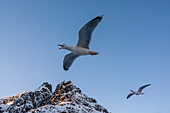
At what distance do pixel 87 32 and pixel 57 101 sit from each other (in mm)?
30552

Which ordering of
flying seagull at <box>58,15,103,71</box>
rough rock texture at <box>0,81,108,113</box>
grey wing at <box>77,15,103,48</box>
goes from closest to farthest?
grey wing at <box>77,15,103,48</box> → flying seagull at <box>58,15,103,71</box> → rough rock texture at <box>0,81,108,113</box>

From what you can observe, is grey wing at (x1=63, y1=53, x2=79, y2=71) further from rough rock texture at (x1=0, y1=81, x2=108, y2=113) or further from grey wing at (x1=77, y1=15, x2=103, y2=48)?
rough rock texture at (x1=0, y1=81, x2=108, y2=113)

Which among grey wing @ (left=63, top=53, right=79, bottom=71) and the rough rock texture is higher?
the rough rock texture

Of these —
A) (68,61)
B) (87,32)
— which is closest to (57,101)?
(68,61)

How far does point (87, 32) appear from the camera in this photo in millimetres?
11359

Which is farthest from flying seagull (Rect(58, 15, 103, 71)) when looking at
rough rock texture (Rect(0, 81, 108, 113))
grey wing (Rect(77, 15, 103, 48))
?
rough rock texture (Rect(0, 81, 108, 113))

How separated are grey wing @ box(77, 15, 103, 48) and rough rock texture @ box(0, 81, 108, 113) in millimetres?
17896

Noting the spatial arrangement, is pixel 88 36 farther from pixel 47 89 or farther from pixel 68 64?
pixel 47 89

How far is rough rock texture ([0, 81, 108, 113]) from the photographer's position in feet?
93.2

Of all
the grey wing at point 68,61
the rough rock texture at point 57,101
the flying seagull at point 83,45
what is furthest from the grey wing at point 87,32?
the rough rock texture at point 57,101

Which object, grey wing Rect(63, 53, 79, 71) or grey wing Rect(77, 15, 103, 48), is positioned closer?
grey wing Rect(77, 15, 103, 48)

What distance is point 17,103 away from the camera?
53.4m

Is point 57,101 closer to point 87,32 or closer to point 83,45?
point 83,45

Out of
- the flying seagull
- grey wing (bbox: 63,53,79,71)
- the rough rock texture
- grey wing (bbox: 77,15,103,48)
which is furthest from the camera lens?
the rough rock texture
